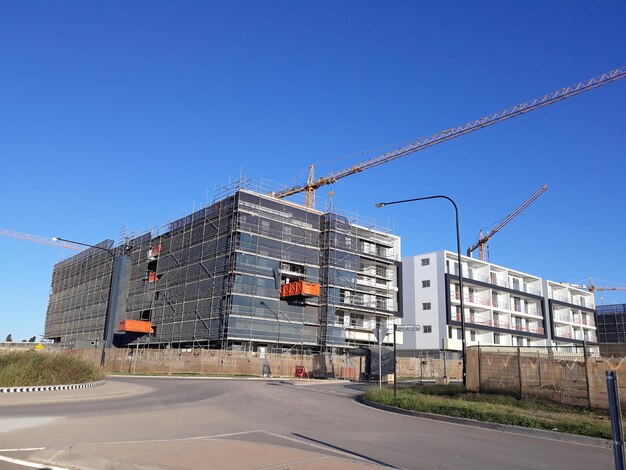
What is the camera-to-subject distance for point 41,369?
20.9m

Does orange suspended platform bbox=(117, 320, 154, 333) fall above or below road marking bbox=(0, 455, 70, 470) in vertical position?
above

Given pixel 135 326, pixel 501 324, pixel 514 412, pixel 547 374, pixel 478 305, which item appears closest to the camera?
pixel 514 412

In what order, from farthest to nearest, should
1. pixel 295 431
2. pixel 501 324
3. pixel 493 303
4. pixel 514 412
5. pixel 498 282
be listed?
pixel 498 282 → pixel 493 303 → pixel 501 324 → pixel 514 412 → pixel 295 431

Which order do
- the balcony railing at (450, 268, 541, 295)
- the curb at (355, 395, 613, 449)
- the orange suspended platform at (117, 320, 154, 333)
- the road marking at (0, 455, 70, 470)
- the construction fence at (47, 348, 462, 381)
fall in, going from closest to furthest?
the road marking at (0, 455, 70, 470) < the curb at (355, 395, 613, 449) < the construction fence at (47, 348, 462, 381) < the orange suspended platform at (117, 320, 154, 333) < the balcony railing at (450, 268, 541, 295)

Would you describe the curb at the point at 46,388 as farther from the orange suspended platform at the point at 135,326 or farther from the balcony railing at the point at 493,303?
the balcony railing at the point at 493,303

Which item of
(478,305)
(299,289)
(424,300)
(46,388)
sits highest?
(424,300)

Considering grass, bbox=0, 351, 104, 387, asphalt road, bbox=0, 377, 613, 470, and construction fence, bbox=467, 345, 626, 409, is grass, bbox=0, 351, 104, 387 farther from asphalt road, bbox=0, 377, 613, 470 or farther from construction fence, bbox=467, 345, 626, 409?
construction fence, bbox=467, 345, 626, 409

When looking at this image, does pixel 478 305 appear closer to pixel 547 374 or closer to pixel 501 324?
pixel 501 324

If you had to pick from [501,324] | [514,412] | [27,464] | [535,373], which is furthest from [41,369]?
[501,324]

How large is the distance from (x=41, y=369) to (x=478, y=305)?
60828 millimetres

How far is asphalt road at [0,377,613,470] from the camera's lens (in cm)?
916

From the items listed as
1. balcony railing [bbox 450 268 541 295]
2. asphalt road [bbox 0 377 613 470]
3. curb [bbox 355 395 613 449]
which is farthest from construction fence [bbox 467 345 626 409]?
balcony railing [bbox 450 268 541 295]

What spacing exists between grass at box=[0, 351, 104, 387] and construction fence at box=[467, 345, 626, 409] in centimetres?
1628

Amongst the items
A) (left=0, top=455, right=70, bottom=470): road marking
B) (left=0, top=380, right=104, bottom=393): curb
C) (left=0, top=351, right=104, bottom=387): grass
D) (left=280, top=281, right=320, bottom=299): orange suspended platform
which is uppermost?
(left=280, top=281, right=320, bottom=299): orange suspended platform
